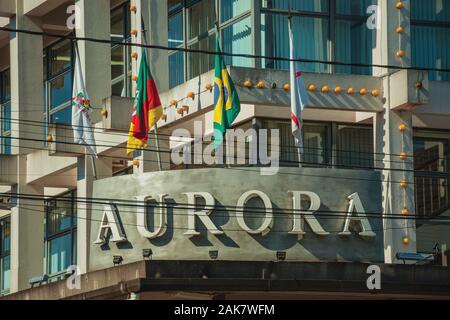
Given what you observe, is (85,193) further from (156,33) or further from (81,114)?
(156,33)

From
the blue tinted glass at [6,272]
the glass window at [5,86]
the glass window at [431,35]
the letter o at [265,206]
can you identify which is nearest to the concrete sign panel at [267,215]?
the letter o at [265,206]

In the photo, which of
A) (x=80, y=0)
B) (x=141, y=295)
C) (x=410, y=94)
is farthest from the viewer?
(x=80, y=0)

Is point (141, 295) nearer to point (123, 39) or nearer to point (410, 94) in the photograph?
point (410, 94)

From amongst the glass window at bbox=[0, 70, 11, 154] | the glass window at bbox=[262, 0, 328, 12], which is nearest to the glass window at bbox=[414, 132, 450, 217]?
the glass window at bbox=[262, 0, 328, 12]

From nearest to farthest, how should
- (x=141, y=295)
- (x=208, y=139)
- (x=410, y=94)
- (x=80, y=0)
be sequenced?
1. (x=141, y=295)
2. (x=410, y=94)
3. (x=208, y=139)
4. (x=80, y=0)

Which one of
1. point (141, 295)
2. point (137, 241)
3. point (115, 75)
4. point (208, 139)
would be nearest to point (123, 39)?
point (115, 75)

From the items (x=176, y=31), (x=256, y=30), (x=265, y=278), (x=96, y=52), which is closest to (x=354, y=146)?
(x=256, y=30)

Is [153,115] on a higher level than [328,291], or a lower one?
higher

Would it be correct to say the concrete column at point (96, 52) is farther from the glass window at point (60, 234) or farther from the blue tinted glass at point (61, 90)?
the glass window at point (60, 234)

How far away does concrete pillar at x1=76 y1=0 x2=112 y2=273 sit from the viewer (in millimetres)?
48594

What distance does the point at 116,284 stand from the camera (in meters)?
40.0

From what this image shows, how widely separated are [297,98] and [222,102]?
195 centimetres

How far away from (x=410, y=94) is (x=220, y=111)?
503 cm

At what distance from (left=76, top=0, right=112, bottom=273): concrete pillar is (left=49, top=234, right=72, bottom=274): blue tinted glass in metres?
5.26
